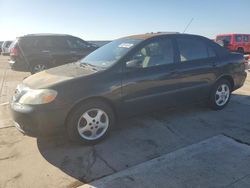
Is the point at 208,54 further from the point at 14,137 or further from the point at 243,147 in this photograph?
the point at 14,137

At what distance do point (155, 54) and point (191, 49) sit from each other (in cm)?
89

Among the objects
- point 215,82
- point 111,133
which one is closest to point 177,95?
point 215,82

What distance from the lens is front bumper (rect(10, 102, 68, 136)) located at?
3439mm

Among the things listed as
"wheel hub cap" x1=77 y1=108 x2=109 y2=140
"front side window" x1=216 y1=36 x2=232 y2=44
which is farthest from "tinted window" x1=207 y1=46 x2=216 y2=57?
"front side window" x1=216 y1=36 x2=232 y2=44

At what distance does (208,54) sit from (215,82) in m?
0.58

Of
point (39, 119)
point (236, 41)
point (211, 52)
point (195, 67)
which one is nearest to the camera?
point (39, 119)

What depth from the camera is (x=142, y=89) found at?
419 cm

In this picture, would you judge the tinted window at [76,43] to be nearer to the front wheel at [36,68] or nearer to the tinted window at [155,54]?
the front wheel at [36,68]

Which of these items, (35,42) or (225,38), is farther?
(225,38)

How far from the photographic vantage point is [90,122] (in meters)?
3.81

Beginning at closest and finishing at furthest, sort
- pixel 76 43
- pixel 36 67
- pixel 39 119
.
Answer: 1. pixel 39 119
2. pixel 36 67
3. pixel 76 43

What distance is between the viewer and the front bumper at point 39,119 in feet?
11.3

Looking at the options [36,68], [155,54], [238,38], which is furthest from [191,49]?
[238,38]

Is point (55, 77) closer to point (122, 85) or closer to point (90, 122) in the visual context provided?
point (90, 122)
